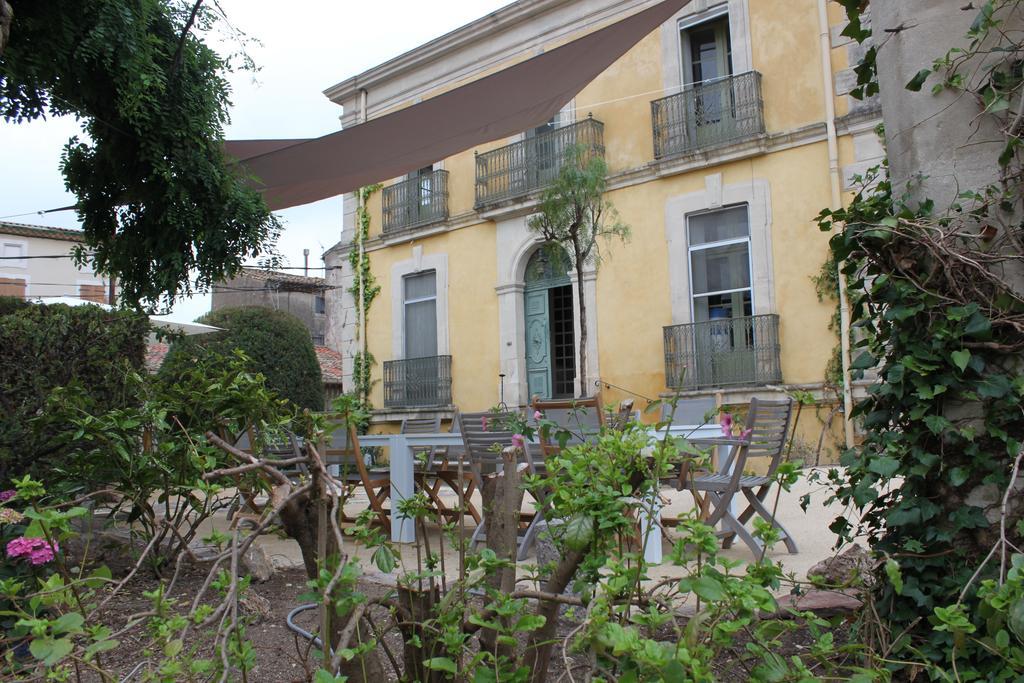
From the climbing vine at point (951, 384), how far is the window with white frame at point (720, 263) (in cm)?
719

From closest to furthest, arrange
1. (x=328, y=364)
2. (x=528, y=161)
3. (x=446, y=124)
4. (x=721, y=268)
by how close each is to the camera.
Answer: (x=446, y=124) → (x=721, y=268) → (x=528, y=161) → (x=328, y=364)

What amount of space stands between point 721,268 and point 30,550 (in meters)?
7.90

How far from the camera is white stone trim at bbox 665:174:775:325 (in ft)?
27.9

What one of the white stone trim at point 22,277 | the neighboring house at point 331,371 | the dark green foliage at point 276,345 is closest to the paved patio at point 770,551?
the dark green foliage at point 276,345

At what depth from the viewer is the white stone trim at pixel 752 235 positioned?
8.51 meters

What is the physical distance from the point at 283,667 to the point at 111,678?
40.2 inches

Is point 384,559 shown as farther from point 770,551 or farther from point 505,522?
point 770,551

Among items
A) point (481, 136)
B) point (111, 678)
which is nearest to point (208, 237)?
point (481, 136)

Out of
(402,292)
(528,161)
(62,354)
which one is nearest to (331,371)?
(402,292)

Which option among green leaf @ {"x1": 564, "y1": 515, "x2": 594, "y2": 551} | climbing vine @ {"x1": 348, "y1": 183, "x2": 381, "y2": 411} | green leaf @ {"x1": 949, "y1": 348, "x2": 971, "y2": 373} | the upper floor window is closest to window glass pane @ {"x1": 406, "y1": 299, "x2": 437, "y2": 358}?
climbing vine @ {"x1": 348, "y1": 183, "x2": 381, "y2": 411}

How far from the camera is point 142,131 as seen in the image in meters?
3.61

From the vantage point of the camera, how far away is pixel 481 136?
5.18m

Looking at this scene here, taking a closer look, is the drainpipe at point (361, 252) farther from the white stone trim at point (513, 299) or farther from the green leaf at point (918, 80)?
the green leaf at point (918, 80)

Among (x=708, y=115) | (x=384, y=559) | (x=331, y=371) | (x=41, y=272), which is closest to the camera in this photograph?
(x=384, y=559)
